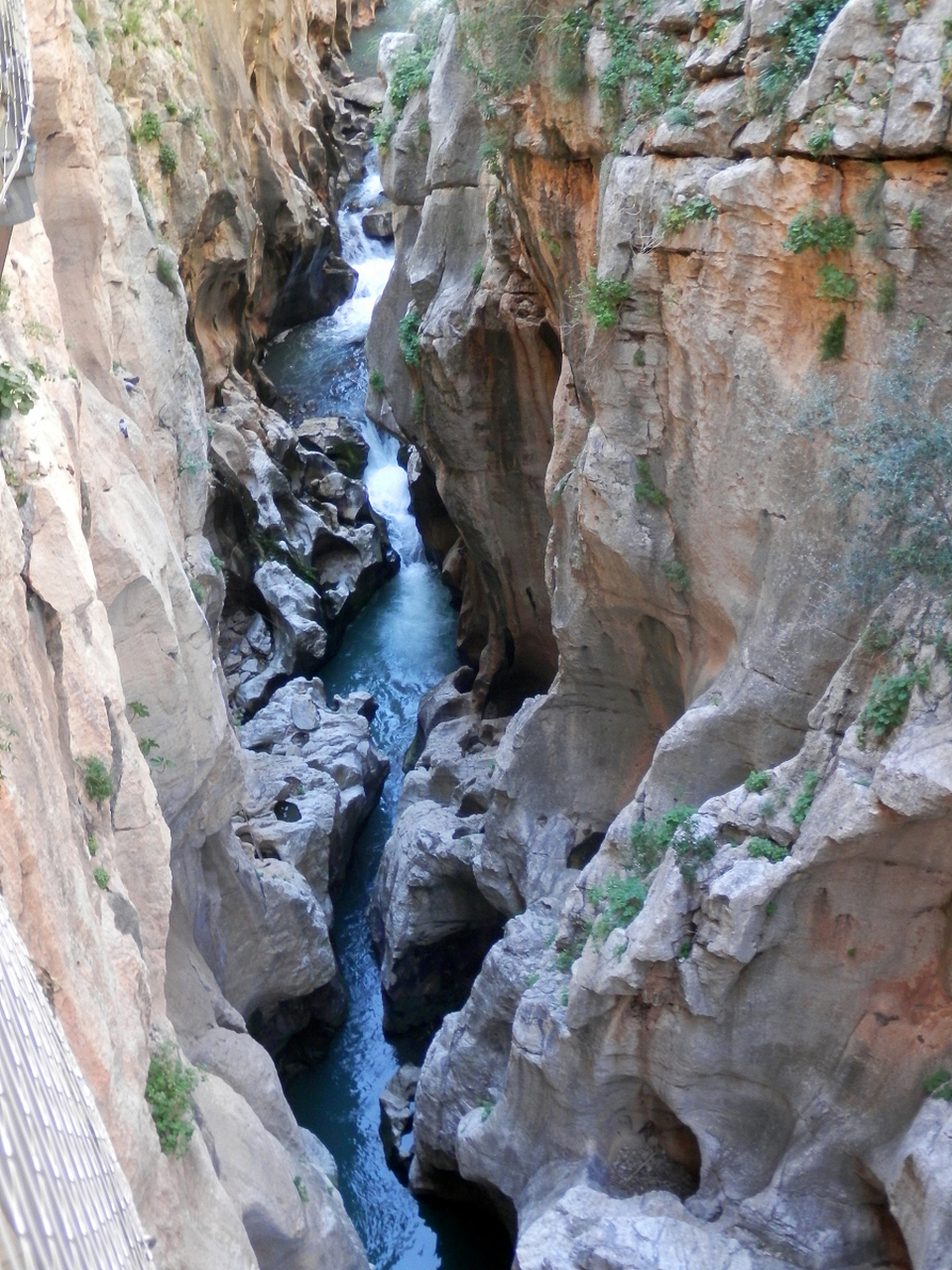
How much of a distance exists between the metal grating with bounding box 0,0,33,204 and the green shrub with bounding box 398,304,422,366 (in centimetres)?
948

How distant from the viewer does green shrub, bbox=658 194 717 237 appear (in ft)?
29.0

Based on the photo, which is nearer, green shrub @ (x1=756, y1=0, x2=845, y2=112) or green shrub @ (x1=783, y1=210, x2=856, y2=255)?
green shrub @ (x1=783, y1=210, x2=856, y2=255)

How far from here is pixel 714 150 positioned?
8.88 metres

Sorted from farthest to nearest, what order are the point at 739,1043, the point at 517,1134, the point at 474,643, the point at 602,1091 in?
the point at 474,643 → the point at 517,1134 → the point at 602,1091 → the point at 739,1043

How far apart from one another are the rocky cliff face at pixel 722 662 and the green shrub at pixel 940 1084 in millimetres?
70

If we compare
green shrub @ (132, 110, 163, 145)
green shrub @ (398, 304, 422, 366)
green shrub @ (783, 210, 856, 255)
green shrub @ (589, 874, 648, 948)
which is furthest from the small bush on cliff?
green shrub @ (132, 110, 163, 145)

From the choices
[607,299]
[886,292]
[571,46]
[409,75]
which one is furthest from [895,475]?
[409,75]

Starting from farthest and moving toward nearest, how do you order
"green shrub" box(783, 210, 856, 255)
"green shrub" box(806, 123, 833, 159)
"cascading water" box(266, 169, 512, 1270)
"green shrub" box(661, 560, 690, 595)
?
"cascading water" box(266, 169, 512, 1270)
"green shrub" box(661, 560, 690, 595)
"green shrub" box(783, 210, 856, 255)
"green shrub" box(806, 123, 833, 159)

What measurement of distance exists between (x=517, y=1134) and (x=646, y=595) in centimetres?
508

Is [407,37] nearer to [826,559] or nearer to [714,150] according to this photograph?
[714,150]

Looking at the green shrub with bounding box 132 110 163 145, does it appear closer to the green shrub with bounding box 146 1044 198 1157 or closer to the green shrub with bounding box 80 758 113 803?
the green shrub with bounding box 80 758 113 803

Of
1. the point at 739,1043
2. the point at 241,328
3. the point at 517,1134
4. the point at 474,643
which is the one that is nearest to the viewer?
the point at 739,1043

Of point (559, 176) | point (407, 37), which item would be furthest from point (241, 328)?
point (559, 176)

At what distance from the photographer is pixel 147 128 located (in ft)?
54.6
